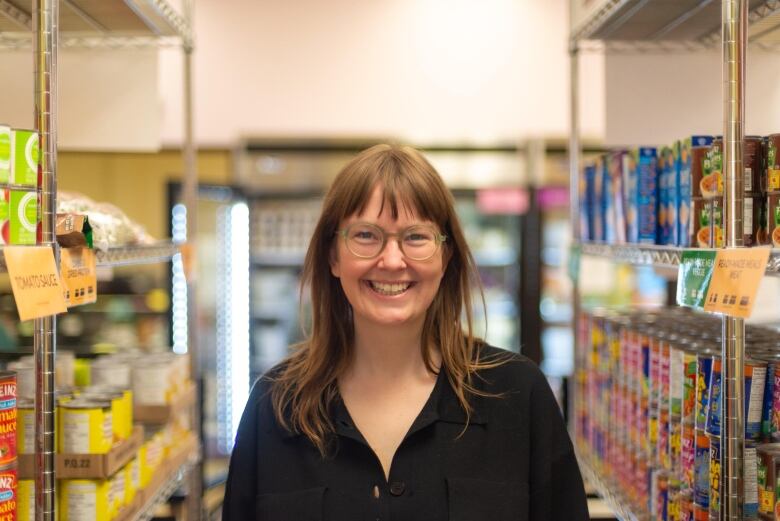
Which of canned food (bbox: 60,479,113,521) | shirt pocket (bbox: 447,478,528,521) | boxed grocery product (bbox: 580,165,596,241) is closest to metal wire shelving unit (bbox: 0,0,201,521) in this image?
canned food (bbox: 60,479,113,521)

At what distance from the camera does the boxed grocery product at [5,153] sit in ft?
5.38

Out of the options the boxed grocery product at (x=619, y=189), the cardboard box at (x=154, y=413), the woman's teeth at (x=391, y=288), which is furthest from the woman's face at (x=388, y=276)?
the cardboard box at (x=154, y=413)

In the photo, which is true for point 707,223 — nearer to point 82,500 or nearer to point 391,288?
point 391,288

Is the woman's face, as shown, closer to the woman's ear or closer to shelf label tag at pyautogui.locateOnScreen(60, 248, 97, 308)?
the woman's ear

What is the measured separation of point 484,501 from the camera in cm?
187

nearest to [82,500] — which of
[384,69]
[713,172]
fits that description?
[713,172]

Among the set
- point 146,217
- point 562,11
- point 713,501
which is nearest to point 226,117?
point 146,217

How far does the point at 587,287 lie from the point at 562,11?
224 centimetres

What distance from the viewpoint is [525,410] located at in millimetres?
1955

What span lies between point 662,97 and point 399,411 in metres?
1.83

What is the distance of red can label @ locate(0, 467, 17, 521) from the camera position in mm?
1715

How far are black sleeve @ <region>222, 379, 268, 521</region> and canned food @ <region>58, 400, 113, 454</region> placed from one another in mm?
362

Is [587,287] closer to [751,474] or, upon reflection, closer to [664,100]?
[664,100]

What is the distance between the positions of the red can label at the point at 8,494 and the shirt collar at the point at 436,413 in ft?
1.95
